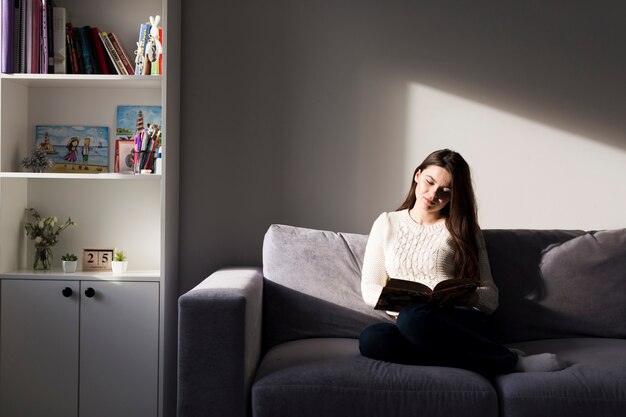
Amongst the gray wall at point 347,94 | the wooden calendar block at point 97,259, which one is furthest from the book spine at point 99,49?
the wooden calendar block at point 97,259

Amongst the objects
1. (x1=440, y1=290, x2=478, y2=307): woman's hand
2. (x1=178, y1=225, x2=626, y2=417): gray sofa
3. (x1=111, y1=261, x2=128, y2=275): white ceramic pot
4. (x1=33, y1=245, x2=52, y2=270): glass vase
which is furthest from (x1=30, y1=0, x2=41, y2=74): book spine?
(x1=440, y1=290, x2=478, y2=307): woman's hand

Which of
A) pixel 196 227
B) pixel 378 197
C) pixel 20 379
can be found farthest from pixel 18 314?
pixel 378 197

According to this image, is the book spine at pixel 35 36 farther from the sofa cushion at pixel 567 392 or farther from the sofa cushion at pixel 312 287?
the sofa cushion at pixel 567 392

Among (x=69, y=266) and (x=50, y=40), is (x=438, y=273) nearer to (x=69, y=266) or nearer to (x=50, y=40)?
(x=69, y=266)

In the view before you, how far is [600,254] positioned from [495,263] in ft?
1.32

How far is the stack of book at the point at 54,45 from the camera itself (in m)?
2.89

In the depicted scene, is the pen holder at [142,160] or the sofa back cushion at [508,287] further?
the pen holder at [142,160]

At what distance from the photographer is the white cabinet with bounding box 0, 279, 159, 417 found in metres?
2.91

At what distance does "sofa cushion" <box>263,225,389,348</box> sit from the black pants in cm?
→ 38

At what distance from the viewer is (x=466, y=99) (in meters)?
3.21

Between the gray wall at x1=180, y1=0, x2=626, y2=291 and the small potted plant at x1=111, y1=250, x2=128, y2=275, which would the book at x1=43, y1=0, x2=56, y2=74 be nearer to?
the gray wall at x1=180, y1=0, x2=626, y2=291

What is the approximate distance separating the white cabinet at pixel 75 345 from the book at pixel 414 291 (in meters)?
1.04

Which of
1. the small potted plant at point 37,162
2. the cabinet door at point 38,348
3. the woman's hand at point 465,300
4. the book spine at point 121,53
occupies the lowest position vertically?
the cabinet door at point 38,348

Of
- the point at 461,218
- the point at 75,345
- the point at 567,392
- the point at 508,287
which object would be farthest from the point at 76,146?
the point at 567,392
